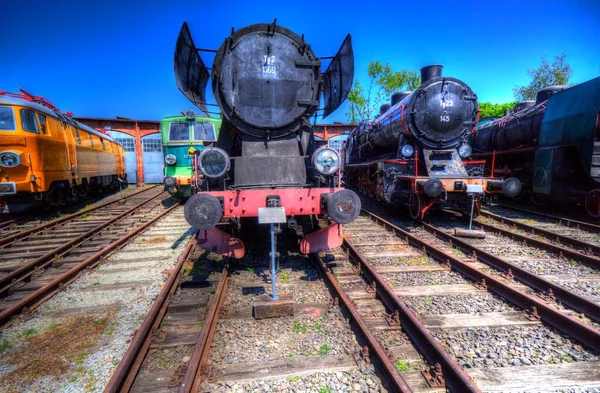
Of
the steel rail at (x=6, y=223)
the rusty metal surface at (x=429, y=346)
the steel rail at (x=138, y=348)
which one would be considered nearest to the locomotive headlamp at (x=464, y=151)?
the rusty metal surface at (x=429, y=346)

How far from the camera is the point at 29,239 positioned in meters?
5.92

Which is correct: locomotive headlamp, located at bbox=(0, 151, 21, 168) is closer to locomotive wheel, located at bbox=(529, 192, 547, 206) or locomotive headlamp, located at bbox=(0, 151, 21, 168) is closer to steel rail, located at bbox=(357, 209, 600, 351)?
steel rail, located at bbox=(357, 209, 600, 351)

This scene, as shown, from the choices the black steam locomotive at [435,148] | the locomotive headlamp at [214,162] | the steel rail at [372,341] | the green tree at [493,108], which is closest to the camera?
the steel rail at [372,341]

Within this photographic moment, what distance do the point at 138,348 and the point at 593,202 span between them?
Result: 8.95m

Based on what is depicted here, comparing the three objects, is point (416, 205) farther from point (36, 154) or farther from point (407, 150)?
point (36, 154)

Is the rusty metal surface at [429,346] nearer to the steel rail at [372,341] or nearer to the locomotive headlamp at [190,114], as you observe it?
the steel rail at [372,341]

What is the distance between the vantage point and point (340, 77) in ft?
14.9

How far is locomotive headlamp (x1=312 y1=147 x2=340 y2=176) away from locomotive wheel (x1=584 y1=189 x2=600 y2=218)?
639 cm

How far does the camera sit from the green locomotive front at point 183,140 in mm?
9359

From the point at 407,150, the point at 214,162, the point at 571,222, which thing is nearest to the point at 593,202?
the point at 571,222

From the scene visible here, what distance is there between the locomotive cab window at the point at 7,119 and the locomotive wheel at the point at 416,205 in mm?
8822

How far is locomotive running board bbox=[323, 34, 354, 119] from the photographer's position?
14.4 feet

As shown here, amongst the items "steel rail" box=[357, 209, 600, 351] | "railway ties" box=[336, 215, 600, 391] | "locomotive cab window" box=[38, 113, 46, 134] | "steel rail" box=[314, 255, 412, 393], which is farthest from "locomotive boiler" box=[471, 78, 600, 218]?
"locomotive cab window" box=[38, 113, 46, 134]

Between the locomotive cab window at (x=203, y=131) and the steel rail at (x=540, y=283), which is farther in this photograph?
the locomotive cab window at (x=203, y=131)
